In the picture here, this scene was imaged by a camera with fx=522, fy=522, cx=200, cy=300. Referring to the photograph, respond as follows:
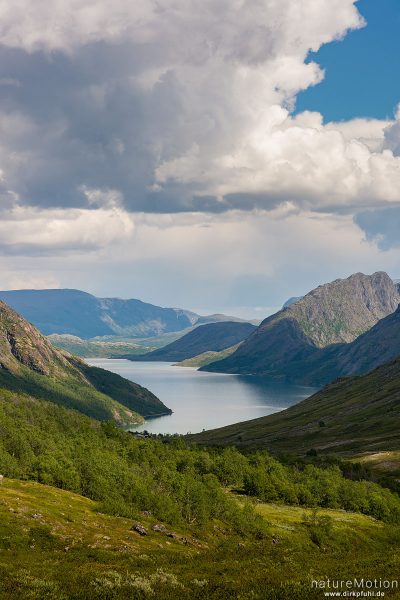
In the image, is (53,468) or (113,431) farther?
(113,431)

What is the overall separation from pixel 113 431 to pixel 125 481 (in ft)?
289

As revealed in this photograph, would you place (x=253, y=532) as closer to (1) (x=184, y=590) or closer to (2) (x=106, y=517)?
(2) (x=106, y=517)

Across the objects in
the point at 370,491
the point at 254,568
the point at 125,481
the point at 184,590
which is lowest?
the point at 370,491

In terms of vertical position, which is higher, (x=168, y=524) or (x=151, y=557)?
(x=151, y=557)

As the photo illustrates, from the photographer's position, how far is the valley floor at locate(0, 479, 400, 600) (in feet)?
113

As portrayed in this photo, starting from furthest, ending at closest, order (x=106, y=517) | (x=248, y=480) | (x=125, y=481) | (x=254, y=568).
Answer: (x=248, y=480), (x=125, y=481), (x=106, y=517), (x=254, y=568)

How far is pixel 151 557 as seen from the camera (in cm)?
5438

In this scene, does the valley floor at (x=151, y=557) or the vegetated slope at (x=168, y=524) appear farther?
the vegetated slope at (x=168, y=524)

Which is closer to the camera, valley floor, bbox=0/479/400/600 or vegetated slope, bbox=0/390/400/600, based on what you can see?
valley floor, bbox=0/479/400/600

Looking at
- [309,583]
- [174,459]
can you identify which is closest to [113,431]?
[174,459]

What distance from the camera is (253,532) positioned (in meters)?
98.3

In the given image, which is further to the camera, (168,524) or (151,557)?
(168,524)

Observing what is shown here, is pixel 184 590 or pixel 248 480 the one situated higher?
pixel 184 590

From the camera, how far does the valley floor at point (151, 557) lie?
34.5 m
